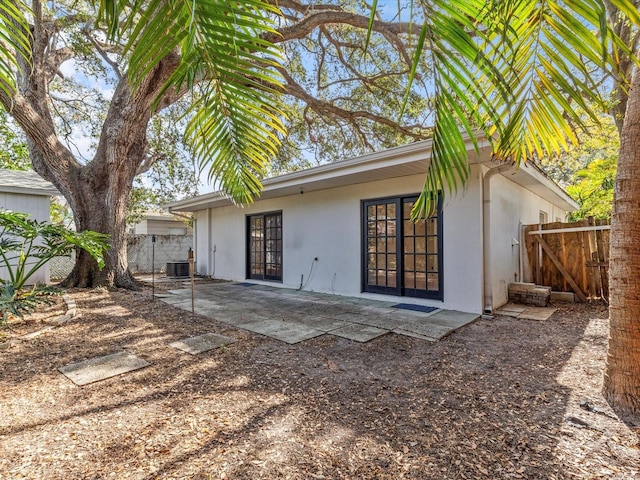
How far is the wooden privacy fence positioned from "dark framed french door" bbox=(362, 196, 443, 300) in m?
2.43

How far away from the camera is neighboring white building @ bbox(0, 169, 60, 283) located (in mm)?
7281

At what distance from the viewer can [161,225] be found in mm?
18281

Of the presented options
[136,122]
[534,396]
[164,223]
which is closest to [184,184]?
[136,122]

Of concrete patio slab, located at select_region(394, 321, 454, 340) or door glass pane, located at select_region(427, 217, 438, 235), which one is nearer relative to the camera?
concrete patio slab, located at select_region(394, 321, 454, 340)

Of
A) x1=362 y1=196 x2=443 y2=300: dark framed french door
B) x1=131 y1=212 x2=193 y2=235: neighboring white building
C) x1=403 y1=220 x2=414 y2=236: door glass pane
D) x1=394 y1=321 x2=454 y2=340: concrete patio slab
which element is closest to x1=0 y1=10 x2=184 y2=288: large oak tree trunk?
x1=362 y1=196 x2=443 y2=300: dark framed french door

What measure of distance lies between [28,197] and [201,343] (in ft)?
23.9

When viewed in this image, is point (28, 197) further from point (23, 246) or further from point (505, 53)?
point (505, 53)

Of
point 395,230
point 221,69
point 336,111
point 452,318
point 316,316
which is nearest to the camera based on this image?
point 221,69

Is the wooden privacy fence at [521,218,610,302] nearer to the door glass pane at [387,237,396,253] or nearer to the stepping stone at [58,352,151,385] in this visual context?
the door glass pane at [387,237,396,253]

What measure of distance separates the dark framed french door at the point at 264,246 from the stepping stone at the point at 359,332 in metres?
4.31

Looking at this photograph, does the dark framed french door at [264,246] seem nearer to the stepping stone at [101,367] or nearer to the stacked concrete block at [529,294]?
the stacked concrete block at [529,294]

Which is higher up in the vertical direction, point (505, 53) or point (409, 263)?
point (505, 53)

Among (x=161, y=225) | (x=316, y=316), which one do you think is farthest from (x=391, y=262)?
(x=161, y=225)

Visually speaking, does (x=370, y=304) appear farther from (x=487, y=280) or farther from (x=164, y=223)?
(x=164, y=223)
